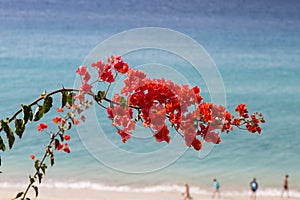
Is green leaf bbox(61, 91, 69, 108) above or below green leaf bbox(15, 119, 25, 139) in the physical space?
above

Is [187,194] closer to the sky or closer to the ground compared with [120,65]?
closer to the sky

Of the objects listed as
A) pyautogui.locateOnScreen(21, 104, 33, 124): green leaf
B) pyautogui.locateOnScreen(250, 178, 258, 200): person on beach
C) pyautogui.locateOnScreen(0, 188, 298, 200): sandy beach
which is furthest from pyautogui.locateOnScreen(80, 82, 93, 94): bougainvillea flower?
pyautogui.locateOnScreen(250, 178, 258, 200): person on beach

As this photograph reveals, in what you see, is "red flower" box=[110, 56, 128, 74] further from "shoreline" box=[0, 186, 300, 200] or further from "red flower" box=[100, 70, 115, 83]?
"shoreline" box=[0, 186, 300, 200]

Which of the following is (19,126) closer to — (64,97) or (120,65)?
(64,97)

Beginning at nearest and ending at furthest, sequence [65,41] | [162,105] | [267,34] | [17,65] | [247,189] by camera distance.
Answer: [162,105]
[247,189]
[17,65]
[65,41]
[267,34]

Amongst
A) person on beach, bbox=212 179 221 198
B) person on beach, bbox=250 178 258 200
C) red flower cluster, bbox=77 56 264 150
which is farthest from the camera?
person on beach, bbox=212 179 221 198

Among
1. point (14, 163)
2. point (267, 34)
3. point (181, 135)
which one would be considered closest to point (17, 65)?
point (14, 163)

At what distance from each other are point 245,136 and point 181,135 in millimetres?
9659

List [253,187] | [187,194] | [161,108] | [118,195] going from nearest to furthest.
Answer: [161,108]
[253,187]
[187,194]
[118,195]

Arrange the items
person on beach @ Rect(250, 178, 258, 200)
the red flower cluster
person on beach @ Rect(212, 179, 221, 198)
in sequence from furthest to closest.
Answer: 1. person on beach @ Rect(212, 179, 221, 198)
2. person on beach @ Rect(250, 178, 258, 200)
3. the red flower cluster

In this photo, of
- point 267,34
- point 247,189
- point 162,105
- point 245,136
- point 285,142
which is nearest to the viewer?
point 162,105

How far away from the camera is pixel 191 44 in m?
1.15

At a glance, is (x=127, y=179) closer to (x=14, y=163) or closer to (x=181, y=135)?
(x=14, y=163)

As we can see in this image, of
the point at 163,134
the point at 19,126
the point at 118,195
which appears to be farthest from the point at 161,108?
the point at 118,195
